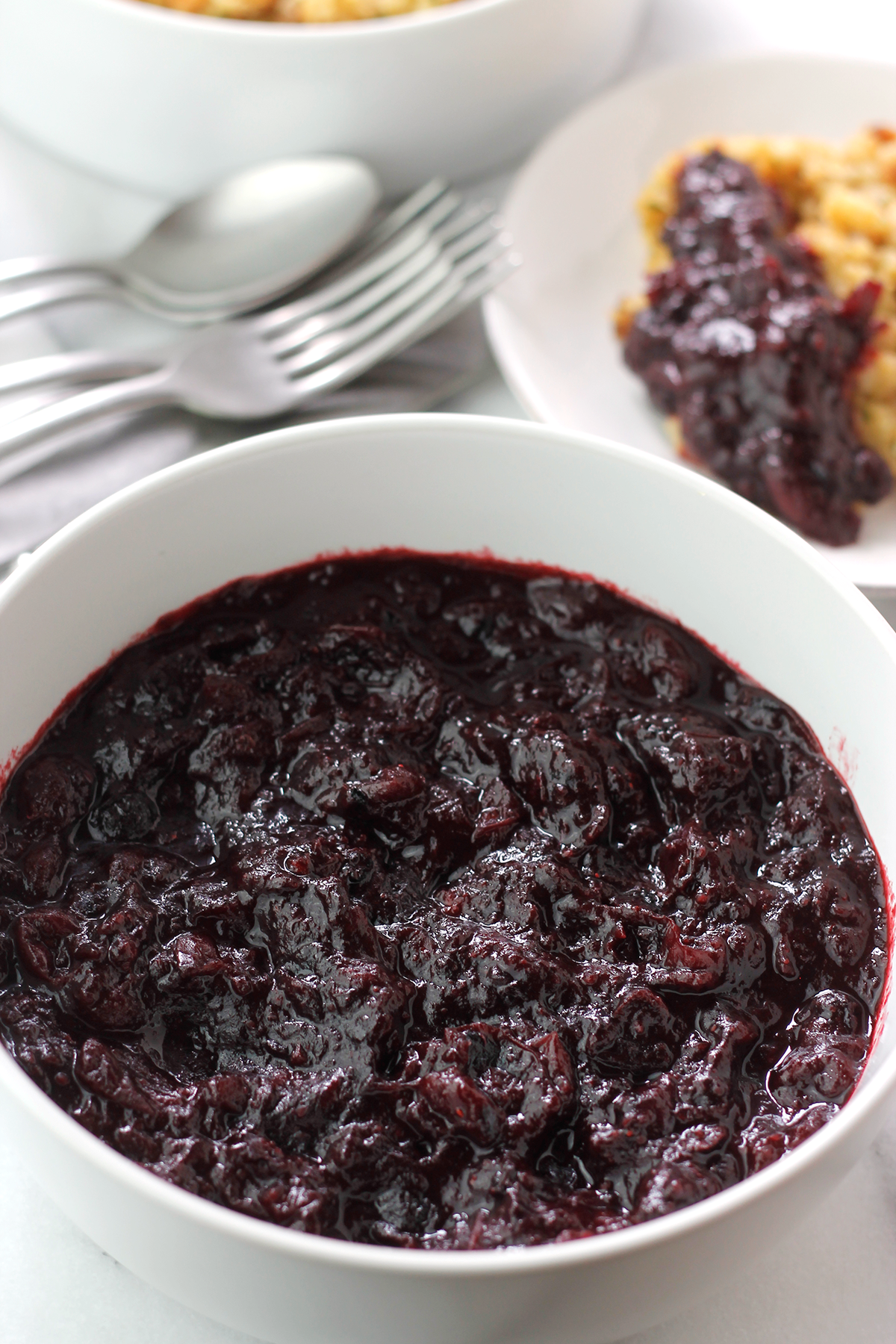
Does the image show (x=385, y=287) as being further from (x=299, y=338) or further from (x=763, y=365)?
(x=763, y=365)

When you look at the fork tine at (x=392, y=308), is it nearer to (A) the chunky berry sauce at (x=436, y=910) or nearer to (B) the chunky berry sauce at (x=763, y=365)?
(B) the chunky berry sauce at (x=763, y=365)

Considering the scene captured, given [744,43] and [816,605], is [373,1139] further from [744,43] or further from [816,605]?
[744,43]

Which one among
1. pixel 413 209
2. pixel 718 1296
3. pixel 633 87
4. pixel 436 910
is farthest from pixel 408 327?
pixel 718 1296

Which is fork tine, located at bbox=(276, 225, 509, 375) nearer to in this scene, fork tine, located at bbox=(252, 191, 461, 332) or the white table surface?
fork tine, located at bbox=(252, 191, 461, 332)

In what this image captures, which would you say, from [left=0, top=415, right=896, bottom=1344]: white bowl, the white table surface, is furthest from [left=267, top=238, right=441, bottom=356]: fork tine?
the white table surface

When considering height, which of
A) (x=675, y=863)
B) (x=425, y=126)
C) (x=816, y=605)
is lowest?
(x=675, y=863)

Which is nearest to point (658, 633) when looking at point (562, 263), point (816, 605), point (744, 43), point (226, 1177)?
point (816, 605)

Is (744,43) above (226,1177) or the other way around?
above
